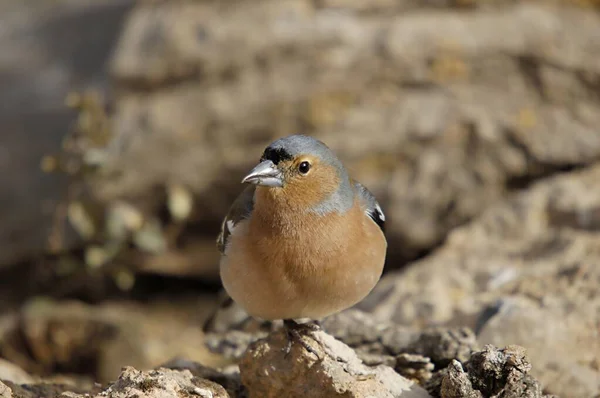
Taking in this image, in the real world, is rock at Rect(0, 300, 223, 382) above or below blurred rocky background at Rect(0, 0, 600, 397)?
below

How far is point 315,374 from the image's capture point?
395 centimetres

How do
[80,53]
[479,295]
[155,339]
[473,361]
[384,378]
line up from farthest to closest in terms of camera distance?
[80,53] < [155,339] < [479,295] < [384,378] < [473,361]

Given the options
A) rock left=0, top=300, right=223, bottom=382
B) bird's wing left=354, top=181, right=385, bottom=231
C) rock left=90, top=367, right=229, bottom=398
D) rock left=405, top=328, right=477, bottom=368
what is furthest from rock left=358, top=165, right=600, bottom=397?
rock left=0, top=300, right=223, bottom=382

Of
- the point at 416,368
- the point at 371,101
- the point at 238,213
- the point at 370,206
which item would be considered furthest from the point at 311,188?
the point at 371,101

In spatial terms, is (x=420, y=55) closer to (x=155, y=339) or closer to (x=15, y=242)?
(x=155, y=339)

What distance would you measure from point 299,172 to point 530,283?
231 cm

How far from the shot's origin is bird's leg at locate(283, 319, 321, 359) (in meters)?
4.12

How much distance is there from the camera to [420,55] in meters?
7.50

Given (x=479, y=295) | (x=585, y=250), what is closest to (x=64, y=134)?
(x=479, y=295)

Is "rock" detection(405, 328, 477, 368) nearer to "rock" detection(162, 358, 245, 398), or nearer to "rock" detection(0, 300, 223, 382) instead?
"rock" detection(162, 358, 245, 398)

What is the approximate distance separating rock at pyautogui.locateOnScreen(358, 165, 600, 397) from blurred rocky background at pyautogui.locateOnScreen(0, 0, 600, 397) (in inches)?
1.3

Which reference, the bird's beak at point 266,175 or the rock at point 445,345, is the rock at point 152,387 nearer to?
the bird's beak at point 266,175

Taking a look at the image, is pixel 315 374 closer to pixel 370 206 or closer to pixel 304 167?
pixel 304 167

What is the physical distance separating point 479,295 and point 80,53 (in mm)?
5028
